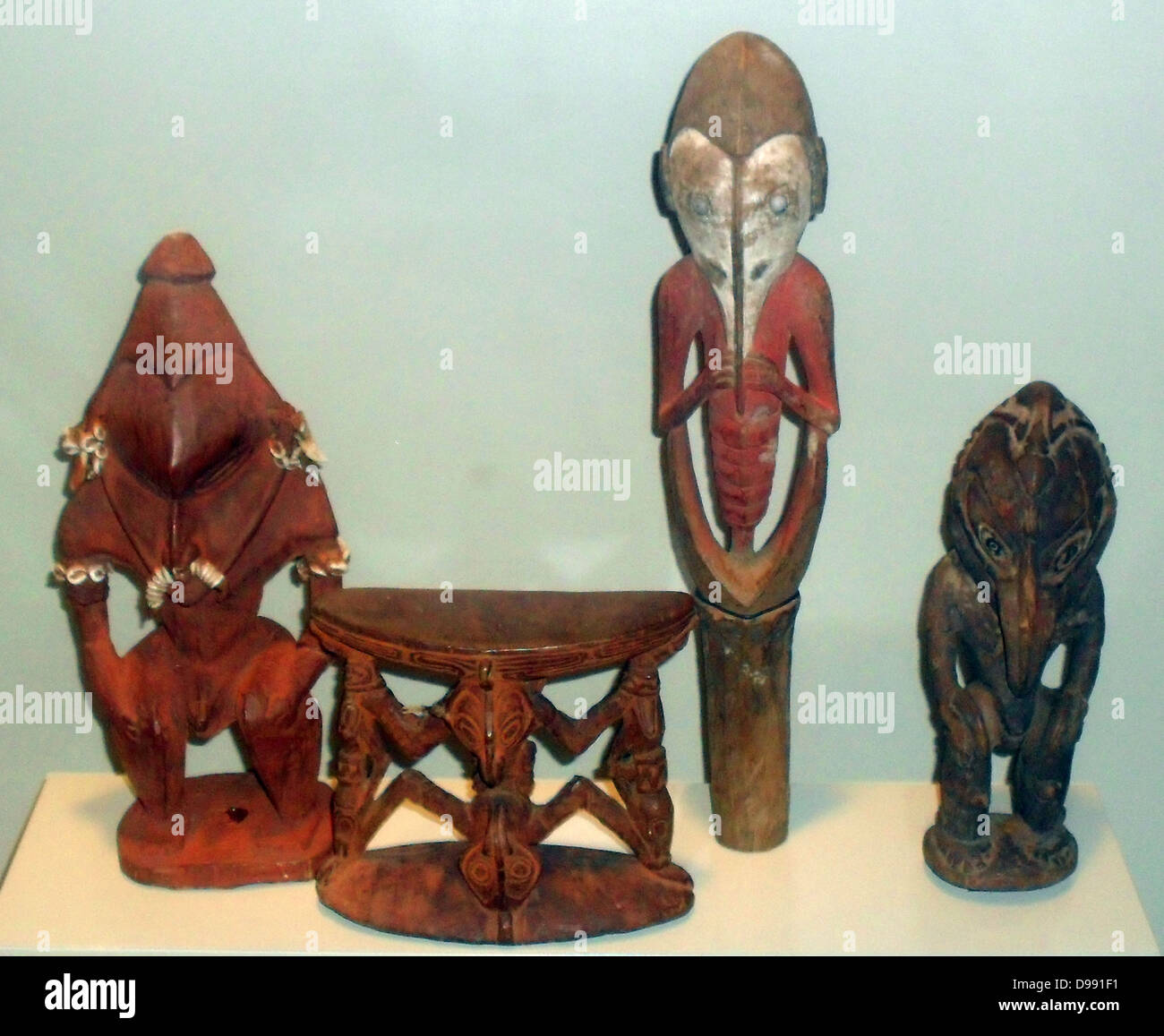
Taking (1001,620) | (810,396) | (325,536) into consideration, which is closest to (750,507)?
(810,396)

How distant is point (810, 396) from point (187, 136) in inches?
30.1

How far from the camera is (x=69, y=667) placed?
2.19m

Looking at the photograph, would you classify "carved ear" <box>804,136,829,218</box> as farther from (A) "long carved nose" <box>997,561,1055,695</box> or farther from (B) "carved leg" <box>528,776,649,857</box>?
(B) "carved leg" <box>528,776,649,857</box>

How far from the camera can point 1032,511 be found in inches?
72.5

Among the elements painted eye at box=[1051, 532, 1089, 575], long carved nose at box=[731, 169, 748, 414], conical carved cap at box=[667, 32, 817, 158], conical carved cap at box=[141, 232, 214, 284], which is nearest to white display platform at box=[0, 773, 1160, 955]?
painted eye at box=[1051, 532, 1089, 575]

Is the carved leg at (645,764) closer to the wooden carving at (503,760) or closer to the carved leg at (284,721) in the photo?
the wooden carving at (503,760)

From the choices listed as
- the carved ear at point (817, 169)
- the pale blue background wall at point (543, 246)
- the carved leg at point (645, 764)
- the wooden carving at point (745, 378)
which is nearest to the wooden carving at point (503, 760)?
the carved leg at point (645, 764)

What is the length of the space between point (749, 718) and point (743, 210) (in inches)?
22.5

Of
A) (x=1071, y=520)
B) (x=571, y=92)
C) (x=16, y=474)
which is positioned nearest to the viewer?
(x=1071, y=520)

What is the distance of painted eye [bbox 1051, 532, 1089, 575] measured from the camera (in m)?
1.86

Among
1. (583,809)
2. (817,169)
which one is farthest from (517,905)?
(817,169)

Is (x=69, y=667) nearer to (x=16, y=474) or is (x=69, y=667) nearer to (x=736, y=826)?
(x=16, y=474)

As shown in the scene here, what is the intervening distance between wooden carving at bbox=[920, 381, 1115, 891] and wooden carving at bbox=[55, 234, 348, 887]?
69 centimetres

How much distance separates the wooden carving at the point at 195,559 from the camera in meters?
1.92
